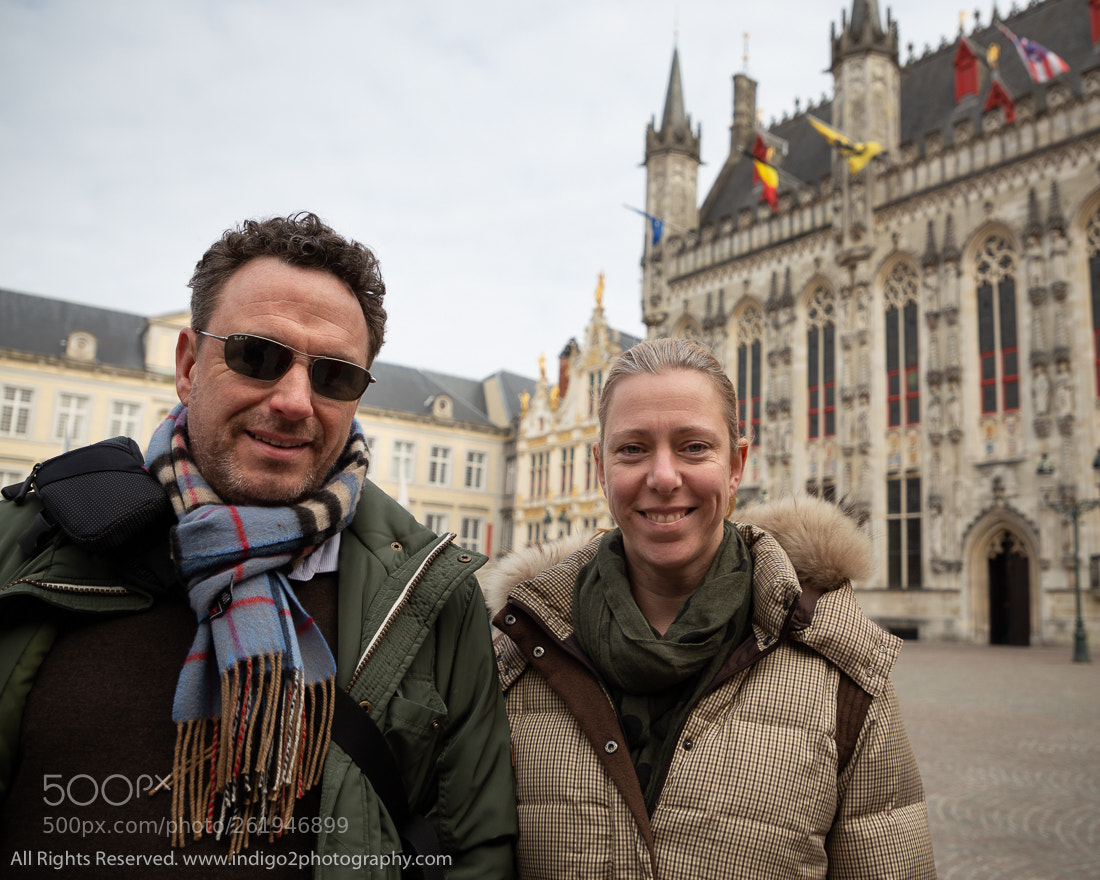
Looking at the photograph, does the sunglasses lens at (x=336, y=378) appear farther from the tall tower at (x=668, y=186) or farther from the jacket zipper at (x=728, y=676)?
the tall tower at (x=668, y=186)

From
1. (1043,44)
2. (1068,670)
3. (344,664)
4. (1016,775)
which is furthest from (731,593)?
(1043,44)

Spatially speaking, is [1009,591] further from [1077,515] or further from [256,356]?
[256,356]

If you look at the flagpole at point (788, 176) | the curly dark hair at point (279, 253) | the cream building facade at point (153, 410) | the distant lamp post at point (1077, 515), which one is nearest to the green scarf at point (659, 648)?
the curly dark hair at point (279, 253)

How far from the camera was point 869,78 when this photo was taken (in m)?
25.0

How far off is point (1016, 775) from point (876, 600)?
1670cm

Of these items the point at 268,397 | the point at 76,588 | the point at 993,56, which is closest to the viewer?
the point at 76,588

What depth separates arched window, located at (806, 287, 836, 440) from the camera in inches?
992

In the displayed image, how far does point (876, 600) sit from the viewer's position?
22.4 m

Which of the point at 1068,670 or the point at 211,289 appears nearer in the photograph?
the point at 211,289

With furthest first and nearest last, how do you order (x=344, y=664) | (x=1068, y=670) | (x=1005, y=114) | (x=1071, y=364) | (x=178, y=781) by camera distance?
(x=1005, y=114)
(x=1071, y=364)
(x=1068, y=670)
(x=344, y=664)
(x=178, y=781)

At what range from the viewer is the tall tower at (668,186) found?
30.8 meters

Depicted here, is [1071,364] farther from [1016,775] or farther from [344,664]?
[344,664]

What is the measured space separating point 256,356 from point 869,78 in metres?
27.8

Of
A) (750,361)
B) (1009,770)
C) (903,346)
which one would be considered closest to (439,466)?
(750,361)
